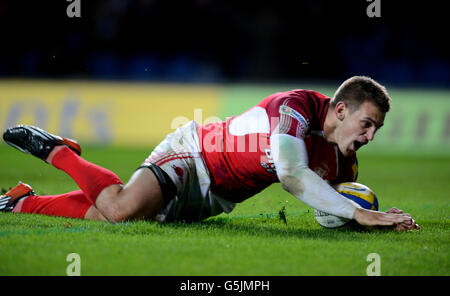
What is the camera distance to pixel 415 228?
13.7 ft

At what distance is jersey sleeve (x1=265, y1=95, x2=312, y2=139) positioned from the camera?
3.88 metres

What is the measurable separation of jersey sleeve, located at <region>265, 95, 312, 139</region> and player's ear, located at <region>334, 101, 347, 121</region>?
0.63 ft

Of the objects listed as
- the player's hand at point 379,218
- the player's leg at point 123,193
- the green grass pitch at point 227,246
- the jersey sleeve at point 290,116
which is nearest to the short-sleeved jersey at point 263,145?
the jersey sleeve at point 290,116

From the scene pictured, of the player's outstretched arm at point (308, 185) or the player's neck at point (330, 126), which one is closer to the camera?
the player's outstretched arm at point (308, 185)

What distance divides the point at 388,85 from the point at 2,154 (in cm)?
860

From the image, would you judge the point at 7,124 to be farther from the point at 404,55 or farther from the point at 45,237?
the point at 404,55

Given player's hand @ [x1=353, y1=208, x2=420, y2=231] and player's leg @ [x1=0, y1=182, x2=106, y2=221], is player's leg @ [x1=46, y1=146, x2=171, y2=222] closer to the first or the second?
player's leg @ [x1=0, y1=182, x2=106, y2=221]

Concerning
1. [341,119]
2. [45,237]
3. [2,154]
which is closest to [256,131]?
[341,119]

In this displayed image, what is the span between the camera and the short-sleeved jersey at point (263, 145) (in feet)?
13.1

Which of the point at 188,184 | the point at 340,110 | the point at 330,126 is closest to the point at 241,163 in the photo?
the point at 188,184

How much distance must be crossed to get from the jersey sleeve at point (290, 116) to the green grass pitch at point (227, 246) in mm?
728

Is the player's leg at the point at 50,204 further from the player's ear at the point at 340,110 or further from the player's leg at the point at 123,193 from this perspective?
the player's ear at the point at 340,110

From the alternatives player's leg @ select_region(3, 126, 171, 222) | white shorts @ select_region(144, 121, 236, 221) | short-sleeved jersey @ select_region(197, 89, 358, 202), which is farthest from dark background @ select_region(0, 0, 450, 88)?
short-sleeved jersey @ select_region(197, 89, 358, 202)

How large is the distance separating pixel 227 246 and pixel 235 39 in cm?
1243
